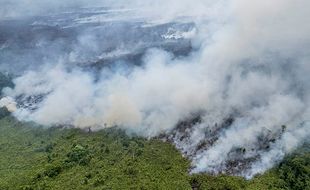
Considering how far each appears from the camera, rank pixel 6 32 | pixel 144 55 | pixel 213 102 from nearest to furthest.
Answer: pixel 213 102, pixel 144 55, pixel 6 32

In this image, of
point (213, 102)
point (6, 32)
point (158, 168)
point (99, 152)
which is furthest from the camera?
point (6, 32)

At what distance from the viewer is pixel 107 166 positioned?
82562mm

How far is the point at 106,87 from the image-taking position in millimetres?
113000

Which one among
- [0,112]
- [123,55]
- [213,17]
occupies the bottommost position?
[0,112]

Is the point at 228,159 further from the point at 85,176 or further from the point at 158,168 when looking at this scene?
the point at 85,176

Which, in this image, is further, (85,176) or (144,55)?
(144,55)

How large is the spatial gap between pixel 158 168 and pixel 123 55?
56.3m

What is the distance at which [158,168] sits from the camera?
7994 centimetres

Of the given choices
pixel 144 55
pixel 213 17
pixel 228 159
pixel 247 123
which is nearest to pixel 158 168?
pixel 228 159

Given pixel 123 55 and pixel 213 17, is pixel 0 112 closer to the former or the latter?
pixel 123 55

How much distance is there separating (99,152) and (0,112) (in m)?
39.5

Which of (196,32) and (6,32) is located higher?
(196,32)

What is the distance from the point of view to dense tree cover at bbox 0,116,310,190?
7569cm

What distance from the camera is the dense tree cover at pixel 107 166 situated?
75688 millimetres
